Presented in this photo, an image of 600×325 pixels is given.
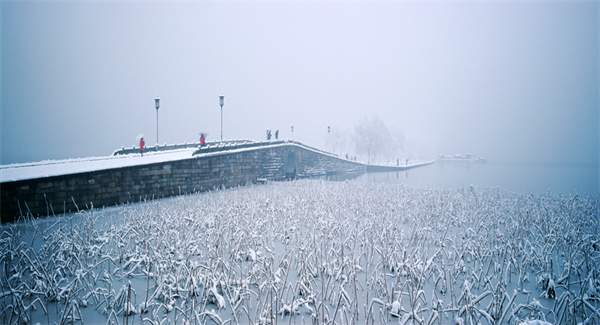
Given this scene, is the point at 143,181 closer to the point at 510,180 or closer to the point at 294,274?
the point at 294,274

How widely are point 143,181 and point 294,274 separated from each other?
9.05 m

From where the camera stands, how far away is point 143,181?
1154 centimetres

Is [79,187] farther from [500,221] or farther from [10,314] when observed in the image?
[500,221]

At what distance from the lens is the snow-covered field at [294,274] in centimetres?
337

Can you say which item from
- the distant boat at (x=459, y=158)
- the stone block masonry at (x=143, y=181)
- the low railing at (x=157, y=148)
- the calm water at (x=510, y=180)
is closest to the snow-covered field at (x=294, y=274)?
the stone block masonry at (x=143, y=181)

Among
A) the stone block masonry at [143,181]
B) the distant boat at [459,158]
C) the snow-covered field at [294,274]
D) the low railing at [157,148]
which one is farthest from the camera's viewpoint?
the distant boat at [459,158]

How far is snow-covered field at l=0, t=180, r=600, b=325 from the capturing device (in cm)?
337

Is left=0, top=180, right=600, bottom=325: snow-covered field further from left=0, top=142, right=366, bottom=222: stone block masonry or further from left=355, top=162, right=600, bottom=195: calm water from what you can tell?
left=355, top=162, right=600, bottom=195: calm water

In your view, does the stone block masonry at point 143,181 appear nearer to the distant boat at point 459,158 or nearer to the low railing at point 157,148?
the low railing at point 157,148

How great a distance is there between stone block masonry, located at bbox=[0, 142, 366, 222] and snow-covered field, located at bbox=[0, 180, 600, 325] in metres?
1.56

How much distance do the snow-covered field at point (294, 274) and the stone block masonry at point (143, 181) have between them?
1.56 m

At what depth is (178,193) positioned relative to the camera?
42.2 feet

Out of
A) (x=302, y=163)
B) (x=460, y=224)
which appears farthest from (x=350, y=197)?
(x=302, y=163)

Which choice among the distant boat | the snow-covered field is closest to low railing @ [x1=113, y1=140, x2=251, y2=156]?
the snow-covered field
